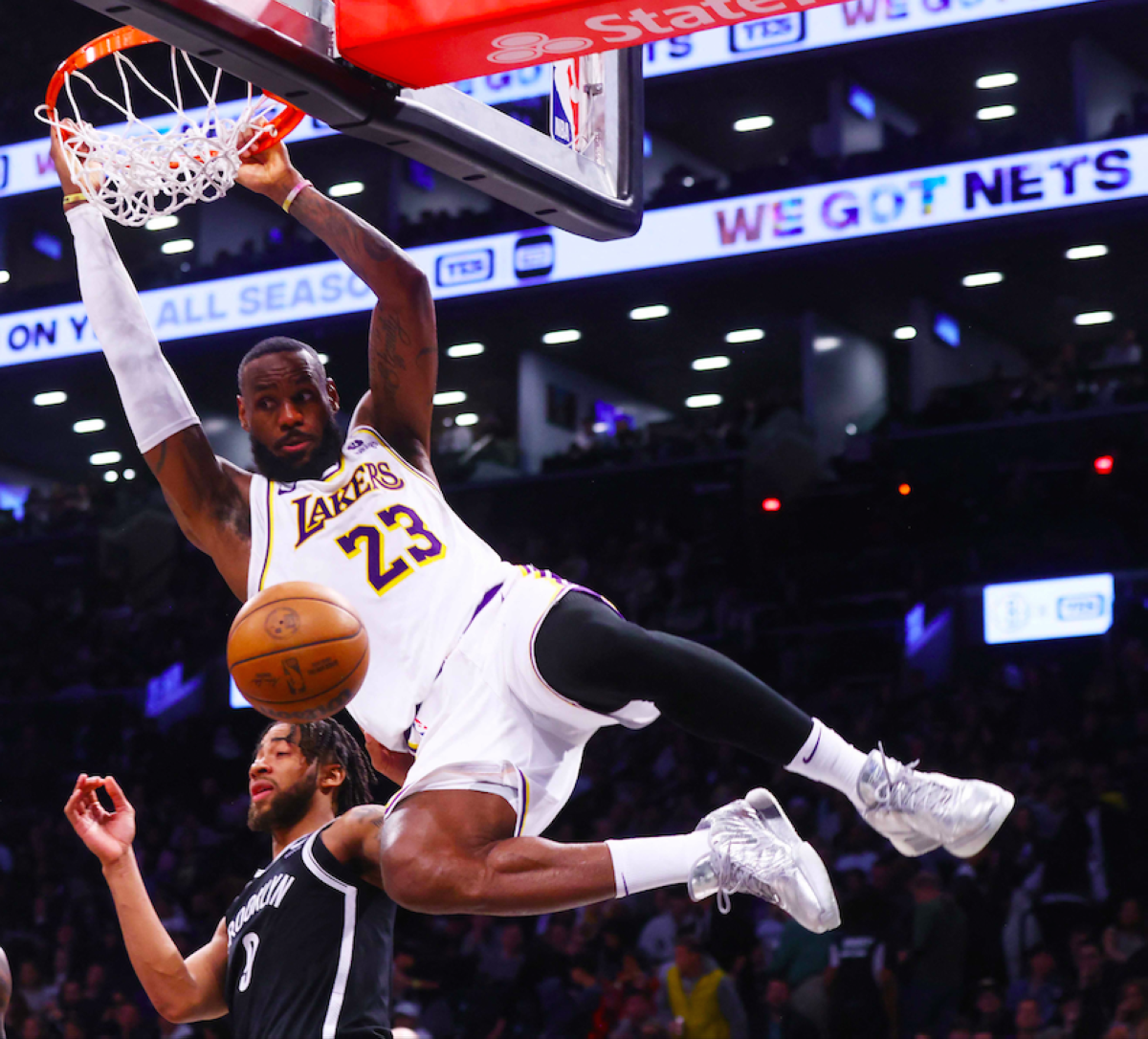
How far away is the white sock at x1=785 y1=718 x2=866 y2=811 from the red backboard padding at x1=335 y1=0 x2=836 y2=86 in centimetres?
173

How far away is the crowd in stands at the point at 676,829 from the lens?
373 inches

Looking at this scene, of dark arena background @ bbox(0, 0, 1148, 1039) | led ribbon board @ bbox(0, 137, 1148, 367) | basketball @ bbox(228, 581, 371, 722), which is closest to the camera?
basketball @ bbox(228, 581, 371, 722)

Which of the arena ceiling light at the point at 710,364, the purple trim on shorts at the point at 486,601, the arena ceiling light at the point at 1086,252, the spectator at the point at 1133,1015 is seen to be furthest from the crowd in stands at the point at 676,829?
the purple trim on shorts at the point at 486,601

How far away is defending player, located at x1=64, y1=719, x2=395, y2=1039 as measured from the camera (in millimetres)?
4184

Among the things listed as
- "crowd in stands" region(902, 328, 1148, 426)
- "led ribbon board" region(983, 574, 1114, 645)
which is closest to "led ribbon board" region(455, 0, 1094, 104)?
"crowd in stands" region(902, 328, 1148, 426)

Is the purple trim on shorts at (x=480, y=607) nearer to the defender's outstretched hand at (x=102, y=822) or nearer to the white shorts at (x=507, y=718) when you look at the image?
the white shorts at (x=507, y=718)

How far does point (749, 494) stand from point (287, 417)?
12.3 metres

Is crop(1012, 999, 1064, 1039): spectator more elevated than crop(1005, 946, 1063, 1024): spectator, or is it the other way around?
crop(1005, 946, 1063, 1024): spectator

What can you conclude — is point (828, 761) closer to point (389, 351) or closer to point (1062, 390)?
point (389, 351)

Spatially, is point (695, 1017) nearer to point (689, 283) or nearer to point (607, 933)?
point (607, 933)

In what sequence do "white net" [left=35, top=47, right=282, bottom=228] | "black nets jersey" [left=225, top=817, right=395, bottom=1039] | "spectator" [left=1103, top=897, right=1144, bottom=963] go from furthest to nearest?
1. "spectator" [left=1103, top=897, right=1144, bottom=963]
2. "white net" [left=35, top=47, right=282, bottom=228]
3. "black nets jersey" [left=225, top=817, right=395, bottom=1039]

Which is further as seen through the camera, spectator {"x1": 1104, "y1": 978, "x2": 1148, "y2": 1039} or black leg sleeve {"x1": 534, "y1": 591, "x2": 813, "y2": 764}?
spectator {"x1": 1104, "y1": 978, "x2": 1148, "y2": 1039}

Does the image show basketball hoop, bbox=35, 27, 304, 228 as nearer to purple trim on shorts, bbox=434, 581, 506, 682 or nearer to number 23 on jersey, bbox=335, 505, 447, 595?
number 23 on jersey, bbox=335, 505, 447, 595

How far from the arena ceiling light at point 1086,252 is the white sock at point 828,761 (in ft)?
46.9
